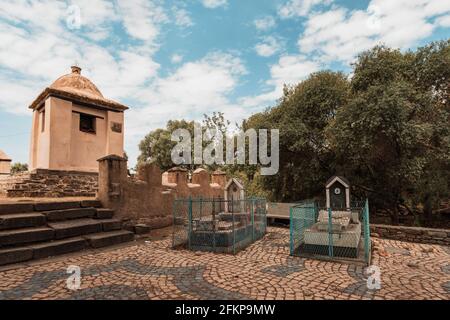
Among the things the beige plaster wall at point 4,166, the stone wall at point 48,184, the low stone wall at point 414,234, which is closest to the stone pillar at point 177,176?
the stone wall at point 48,184

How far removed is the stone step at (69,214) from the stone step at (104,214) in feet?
0.44

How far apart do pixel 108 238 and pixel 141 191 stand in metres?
2.90

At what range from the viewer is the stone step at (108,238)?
24.8 feet

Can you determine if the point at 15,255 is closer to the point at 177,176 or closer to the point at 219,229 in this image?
the point at 219,229

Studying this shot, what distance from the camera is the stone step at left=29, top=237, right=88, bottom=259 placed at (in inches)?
248

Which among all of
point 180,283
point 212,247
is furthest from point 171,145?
point 180,283

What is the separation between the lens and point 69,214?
8109 millimetres

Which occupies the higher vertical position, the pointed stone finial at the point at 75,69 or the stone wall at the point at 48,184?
the pointed stone finial at the point at 75,69

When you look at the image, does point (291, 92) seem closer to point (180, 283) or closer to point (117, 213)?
point (117, 213)

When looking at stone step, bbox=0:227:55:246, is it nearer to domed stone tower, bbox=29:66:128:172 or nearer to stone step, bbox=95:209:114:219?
stone step, bbox=95:209:114:219
